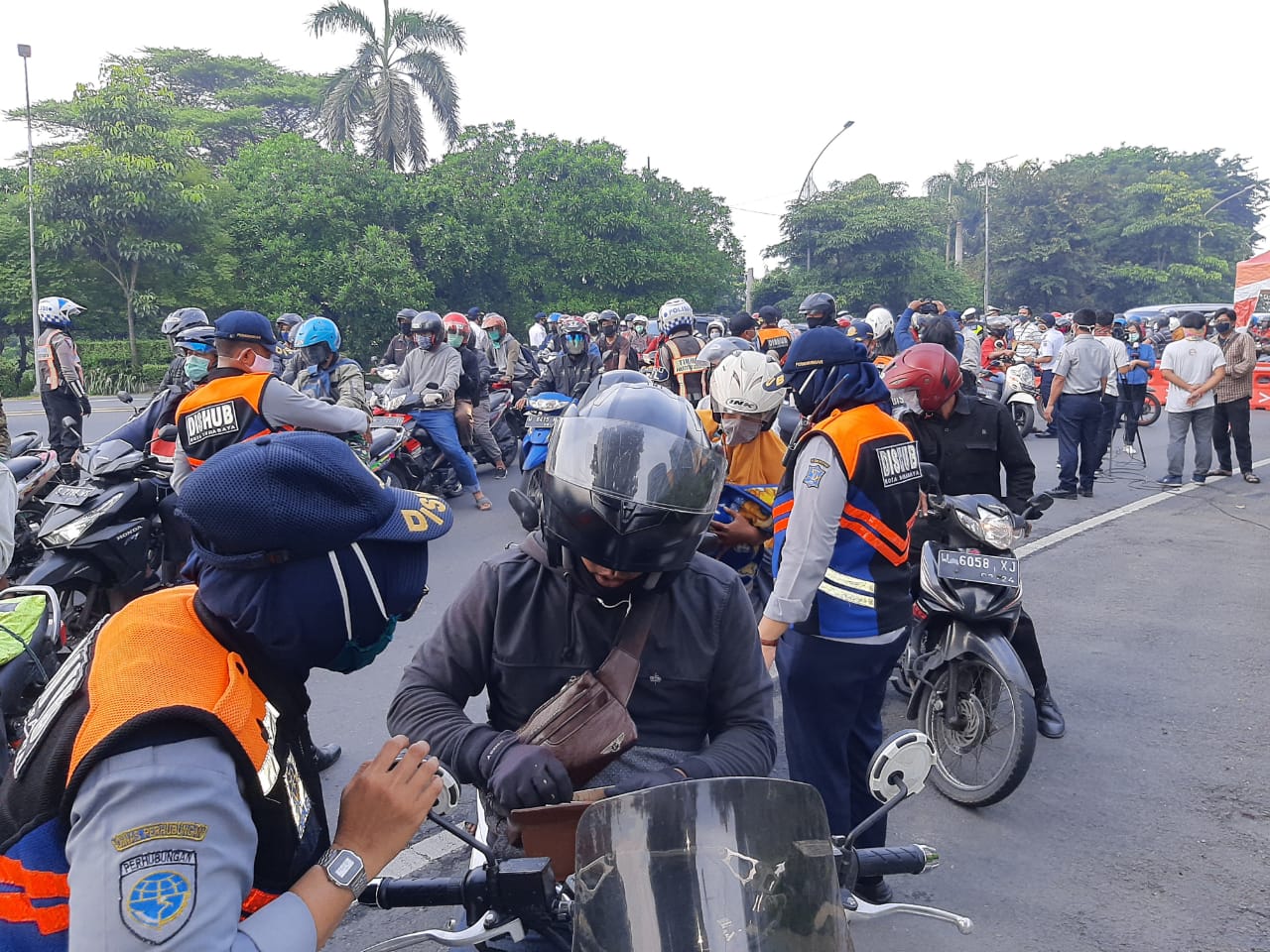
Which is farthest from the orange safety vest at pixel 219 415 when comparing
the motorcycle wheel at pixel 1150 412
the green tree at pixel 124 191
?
the green tree at pixel 124 191

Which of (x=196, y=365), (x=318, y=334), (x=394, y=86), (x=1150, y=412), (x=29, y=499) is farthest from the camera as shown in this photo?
(x=394, y=86)

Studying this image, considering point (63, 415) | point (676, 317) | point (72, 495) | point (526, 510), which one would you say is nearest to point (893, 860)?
point (526, 510)

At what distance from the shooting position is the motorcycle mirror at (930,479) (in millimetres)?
4250

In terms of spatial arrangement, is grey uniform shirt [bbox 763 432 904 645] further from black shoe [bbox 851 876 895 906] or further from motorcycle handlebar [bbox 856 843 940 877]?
motorcycle handlebar [bbox 856 843 940 877]

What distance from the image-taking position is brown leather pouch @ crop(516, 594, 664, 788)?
1842 millimetres

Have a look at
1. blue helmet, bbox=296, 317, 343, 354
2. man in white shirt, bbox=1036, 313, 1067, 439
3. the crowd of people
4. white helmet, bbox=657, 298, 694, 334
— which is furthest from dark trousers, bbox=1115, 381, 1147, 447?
blue helmet, bbox=296, 317, 343, 354

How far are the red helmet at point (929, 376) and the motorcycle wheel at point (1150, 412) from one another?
1361 centimetres

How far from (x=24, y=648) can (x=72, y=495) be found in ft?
8.27

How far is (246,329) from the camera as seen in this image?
16.6 ft

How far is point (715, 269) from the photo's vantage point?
1241 inches

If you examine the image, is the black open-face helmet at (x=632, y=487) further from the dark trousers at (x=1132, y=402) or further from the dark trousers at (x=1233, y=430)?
the dark trousers at (x=1132, y=402)

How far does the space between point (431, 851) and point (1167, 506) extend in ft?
29.4

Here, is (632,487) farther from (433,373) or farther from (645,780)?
(433,373)

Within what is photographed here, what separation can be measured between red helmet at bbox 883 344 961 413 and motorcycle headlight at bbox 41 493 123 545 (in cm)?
428
